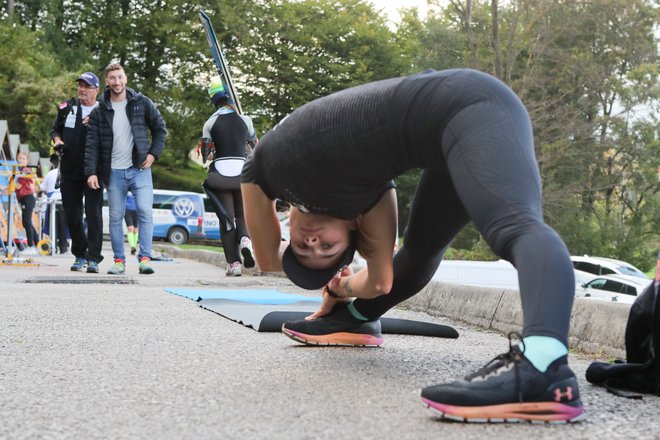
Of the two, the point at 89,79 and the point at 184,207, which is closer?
the point at 89,79

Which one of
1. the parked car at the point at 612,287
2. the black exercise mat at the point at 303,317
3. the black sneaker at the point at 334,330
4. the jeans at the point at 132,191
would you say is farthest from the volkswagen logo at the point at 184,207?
the black sneaker at the point at 334,330

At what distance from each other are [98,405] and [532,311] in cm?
118

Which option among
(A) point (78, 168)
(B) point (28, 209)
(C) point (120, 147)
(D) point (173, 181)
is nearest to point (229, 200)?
(C) point (120, 147)

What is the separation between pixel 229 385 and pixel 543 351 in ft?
3.42

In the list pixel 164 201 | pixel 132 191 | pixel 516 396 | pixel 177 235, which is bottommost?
pixel 177 235

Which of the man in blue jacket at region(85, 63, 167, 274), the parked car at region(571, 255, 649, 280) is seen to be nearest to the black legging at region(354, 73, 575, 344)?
the man in blue jacket at region(85, 63, 167, 274)

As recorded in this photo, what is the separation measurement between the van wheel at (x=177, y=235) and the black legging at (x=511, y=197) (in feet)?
131

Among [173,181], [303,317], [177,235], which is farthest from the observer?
[173,181]

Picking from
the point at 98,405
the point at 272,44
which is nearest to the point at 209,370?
the point at 98,405

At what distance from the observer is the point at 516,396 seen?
2324mm

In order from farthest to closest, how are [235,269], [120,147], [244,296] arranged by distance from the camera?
[235,269] < [120,147] < [244,296]

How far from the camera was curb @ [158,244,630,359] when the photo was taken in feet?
13.9

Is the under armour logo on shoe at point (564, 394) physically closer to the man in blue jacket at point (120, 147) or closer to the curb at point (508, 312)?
the curb at point (508, 312)

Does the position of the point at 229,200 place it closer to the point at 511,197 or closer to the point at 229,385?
the point at 229,385
